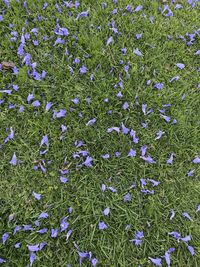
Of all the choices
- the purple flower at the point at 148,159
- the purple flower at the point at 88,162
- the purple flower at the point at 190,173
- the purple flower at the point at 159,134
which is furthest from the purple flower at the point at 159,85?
the purple flower at the point at 88,162

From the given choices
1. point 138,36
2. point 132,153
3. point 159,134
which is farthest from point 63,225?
point 138,36

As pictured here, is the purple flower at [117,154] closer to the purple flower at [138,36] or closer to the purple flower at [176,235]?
the purple flower at [176,235]

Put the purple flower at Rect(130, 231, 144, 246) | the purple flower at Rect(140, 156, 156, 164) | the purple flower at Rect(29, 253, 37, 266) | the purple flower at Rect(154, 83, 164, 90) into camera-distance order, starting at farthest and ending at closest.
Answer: the purple flower at Rect(154, 83, 164, 90)
the purple flower at Rect(140, 156, 156, 164)
the purple flower at Rect(130, 231, 144, 246)
the purple flower at Rect(29, 253, 37, 266)

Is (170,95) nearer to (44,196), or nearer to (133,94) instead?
(133,94)

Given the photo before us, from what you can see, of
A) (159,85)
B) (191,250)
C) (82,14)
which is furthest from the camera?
(82,14)

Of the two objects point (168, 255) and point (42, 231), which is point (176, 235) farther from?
point (42, 231)

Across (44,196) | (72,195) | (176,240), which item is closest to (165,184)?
(176,240)

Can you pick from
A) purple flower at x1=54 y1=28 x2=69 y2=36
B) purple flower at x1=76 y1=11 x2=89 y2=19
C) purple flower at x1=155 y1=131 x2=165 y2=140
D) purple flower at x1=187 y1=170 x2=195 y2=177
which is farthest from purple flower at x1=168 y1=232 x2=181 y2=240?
purple flower at x1=76 y1=11 x2=89 y2=19

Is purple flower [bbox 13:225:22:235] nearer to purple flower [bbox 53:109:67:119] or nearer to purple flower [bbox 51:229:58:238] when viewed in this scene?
purple flower [bbox 51:229:58:238]
